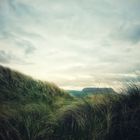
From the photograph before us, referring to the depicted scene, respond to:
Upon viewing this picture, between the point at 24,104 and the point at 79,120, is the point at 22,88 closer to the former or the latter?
the point at 24,104

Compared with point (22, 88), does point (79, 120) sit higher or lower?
lower

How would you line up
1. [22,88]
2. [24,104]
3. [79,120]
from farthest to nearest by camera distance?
[22,88]
[24,104]
[79,120]

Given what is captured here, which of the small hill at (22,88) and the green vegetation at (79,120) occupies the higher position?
the small hill at (22,88)

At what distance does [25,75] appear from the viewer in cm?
1091

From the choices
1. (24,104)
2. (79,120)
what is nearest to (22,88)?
(24,104)

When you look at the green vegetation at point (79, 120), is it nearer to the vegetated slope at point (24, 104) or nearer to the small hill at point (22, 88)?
the vegetated slope at point (24, 104)

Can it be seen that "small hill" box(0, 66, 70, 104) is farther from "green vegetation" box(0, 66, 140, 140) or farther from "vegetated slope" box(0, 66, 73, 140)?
"green vegetation" box(0, 66, 140, 140)

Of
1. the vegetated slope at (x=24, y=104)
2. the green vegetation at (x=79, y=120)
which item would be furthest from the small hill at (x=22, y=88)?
the green vegetation at (x=79, y=120)

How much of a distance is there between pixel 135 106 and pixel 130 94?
2.11 feet

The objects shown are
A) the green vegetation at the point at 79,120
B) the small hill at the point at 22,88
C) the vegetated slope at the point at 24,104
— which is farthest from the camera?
the small hill at the point at 22,88

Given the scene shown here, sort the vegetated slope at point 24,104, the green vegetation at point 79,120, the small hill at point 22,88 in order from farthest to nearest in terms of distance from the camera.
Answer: the small hill at point 22,88
the green vegetation at point 79,120
the vegetated slope at point 24,104

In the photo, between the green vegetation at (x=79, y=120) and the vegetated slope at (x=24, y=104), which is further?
the green vegetation at (x=79, y=120)

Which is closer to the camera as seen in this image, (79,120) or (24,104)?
(79,120)

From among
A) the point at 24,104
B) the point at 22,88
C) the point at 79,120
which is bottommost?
the point at 79,120
